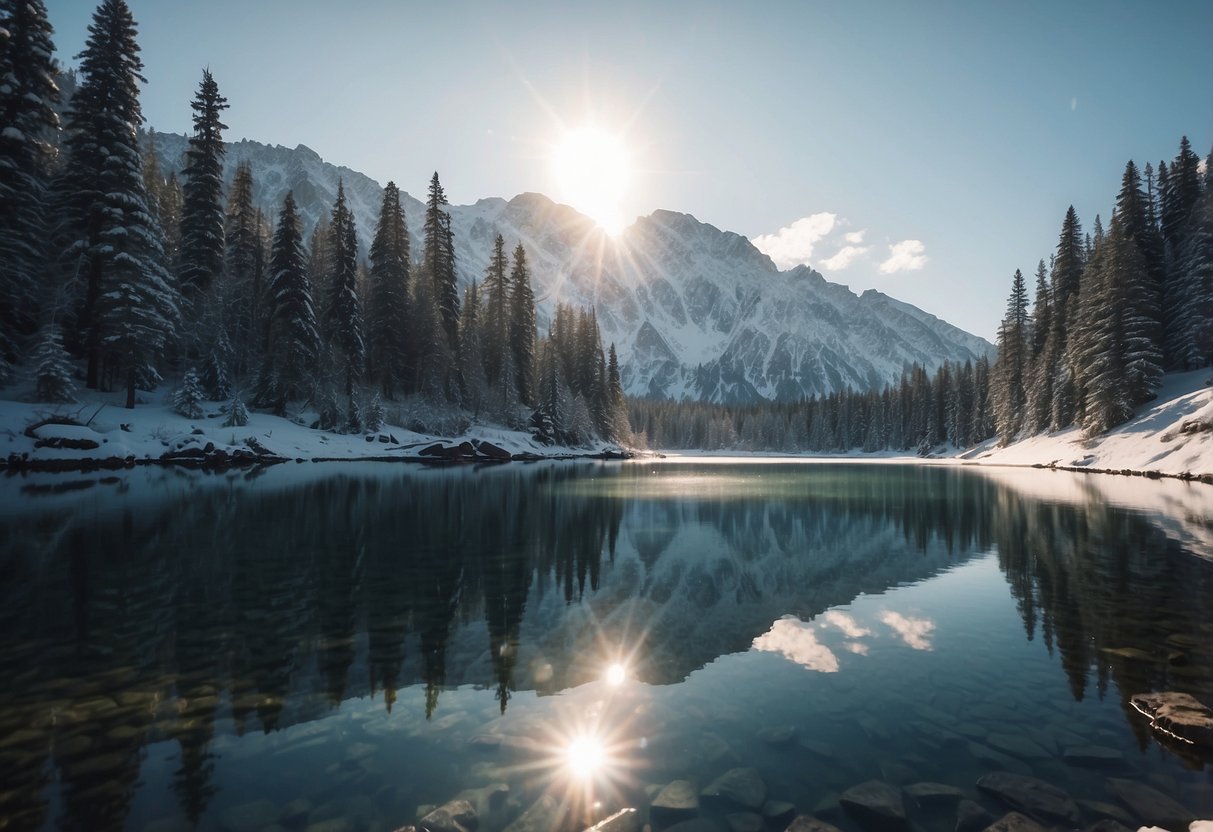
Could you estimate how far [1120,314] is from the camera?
53.5 metres

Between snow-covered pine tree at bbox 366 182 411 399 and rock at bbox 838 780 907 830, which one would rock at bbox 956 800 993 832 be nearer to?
rock at bbox 838 780 907 830

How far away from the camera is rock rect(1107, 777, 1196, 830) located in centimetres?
521

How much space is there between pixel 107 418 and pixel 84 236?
13804 mm

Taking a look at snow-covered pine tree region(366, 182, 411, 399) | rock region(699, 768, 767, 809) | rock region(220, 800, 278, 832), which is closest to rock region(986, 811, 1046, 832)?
rock region(699, 768, 767, 809)

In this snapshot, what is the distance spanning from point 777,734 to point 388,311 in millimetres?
64357

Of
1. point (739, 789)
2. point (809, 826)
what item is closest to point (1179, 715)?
point (809, 826)

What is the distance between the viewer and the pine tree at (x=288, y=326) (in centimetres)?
5247

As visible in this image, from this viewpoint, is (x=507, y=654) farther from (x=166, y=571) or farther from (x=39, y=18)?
(x=39, y=18)

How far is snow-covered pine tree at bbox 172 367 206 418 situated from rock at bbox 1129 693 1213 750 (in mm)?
52766

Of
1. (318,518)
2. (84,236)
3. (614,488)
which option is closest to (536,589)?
(318,518)

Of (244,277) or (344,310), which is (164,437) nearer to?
(244,277)

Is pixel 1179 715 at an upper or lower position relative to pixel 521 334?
lower

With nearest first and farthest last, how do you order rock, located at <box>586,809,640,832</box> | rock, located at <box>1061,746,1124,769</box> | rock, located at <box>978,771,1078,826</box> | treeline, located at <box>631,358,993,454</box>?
rock, located at <box>586,809,640,832</box>, rock, located at <box>978,771,1078,826</box>, rock, located at <box>1061,746,1124,769</box>, treeline, located at <box>631,358,993,454</box>

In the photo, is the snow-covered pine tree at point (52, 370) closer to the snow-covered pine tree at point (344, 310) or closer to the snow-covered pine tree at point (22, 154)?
the snow-covered pine tree at point (22, 154)
